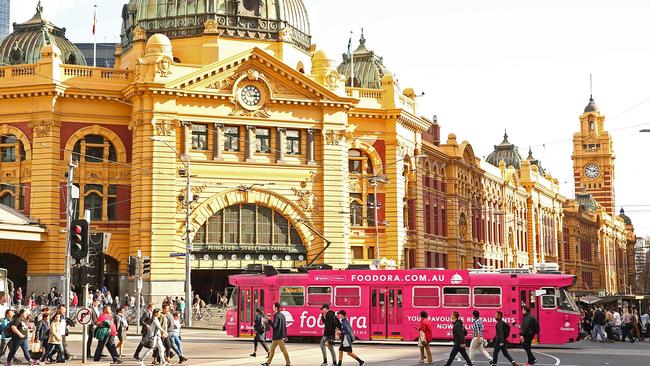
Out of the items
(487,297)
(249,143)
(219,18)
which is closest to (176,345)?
(487,297)

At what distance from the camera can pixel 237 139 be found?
230ft

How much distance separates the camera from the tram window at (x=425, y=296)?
→ 44.5m

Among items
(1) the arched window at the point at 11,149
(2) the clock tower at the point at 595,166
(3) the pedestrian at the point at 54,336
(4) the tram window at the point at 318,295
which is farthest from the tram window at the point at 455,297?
(2) the clock tower at the point at 595,166

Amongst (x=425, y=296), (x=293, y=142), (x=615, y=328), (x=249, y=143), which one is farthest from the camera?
(x=293, y=142)

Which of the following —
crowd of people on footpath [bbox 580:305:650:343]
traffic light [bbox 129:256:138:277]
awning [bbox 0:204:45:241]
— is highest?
awning [bbox 0:204:45:241]

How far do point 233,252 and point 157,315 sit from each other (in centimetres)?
3658

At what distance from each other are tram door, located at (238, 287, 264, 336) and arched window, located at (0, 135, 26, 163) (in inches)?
1100

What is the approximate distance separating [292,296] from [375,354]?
867 cm

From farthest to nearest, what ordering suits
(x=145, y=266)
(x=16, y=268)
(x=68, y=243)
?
(x=16, y=268) < (x=145, y=266) < (x=68, y=243)

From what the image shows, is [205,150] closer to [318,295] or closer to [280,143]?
[280,143]

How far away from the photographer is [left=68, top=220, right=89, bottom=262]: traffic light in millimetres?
29656

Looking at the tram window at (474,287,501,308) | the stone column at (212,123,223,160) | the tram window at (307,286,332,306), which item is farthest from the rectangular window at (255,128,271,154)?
the tram window at (474,287,501,308)

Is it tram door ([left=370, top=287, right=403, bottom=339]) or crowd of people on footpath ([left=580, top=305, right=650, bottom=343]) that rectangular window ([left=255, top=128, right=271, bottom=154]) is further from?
tram door ([left=370, top=287, right=403, bottom=339])

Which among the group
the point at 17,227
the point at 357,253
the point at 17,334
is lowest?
the point at 17,334
